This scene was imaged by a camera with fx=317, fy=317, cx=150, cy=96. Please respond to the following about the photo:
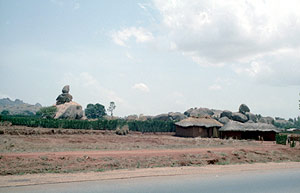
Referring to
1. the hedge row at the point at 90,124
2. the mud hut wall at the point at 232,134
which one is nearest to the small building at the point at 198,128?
the mud hut wall at the point at 232,134

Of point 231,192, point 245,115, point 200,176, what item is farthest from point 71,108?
point 231,192

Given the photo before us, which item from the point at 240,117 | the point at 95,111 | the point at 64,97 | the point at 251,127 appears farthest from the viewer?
the point at 95,111

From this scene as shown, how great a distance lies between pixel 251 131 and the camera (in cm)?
4491

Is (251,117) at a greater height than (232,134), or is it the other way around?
(251,117)

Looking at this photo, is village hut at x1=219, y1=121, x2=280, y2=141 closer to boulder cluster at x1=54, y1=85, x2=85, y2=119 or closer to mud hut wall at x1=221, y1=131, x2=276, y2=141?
mud hut wall at x1=221, y1=131, x2=276, y2=141

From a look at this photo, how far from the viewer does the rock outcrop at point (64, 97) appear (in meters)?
61.9

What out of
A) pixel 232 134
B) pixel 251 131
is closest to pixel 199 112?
pixel 232 134

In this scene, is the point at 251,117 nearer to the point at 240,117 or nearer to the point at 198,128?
the point at 240,117

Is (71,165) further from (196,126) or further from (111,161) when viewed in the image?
(196,126)

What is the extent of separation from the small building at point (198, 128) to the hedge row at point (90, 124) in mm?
4318

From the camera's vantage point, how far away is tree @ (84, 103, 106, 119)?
98438 mm

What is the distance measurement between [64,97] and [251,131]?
3568cm

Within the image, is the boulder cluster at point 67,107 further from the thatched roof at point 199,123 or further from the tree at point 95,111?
the tree at point 95,111

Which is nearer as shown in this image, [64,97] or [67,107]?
[67,107]
